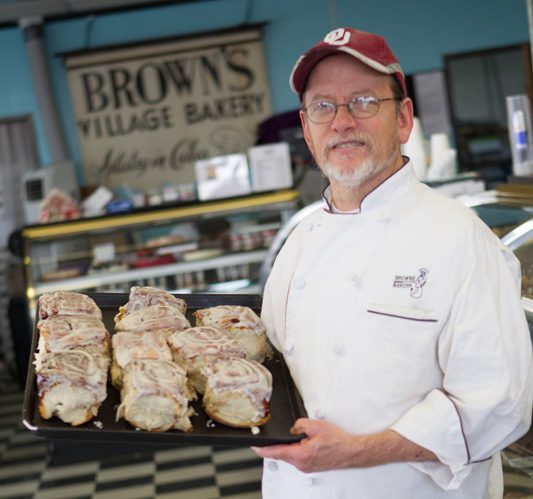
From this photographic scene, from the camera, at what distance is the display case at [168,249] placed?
572cm

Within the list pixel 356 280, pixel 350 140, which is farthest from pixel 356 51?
pixel 356 280

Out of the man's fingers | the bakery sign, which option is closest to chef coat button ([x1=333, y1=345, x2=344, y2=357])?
the man's fingers

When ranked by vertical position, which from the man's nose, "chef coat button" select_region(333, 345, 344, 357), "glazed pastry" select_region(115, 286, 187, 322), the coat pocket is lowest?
"chef coat button" select_region(333, 345, 344, 357)

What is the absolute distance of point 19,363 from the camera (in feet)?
23.2

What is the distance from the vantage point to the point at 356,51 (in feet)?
5.39

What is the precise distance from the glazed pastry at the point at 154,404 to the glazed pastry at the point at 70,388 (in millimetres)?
59

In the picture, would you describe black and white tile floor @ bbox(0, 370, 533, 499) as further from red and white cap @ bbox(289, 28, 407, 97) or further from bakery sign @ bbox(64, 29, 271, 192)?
bakery sign @ bbox(64, 29, 271, 192)

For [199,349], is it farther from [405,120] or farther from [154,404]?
[405,120]

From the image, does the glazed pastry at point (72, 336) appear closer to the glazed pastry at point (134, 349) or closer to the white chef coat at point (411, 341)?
the glazed pastry at point (134, 349)

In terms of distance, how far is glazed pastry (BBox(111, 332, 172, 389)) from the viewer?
67.4 inches

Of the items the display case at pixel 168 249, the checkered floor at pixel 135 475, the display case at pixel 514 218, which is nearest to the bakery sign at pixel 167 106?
the display case at pixel 168 249

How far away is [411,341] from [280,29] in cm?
710

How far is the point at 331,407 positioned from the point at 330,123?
0.58 m

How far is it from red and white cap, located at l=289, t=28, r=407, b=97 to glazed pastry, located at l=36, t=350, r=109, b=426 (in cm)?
75
